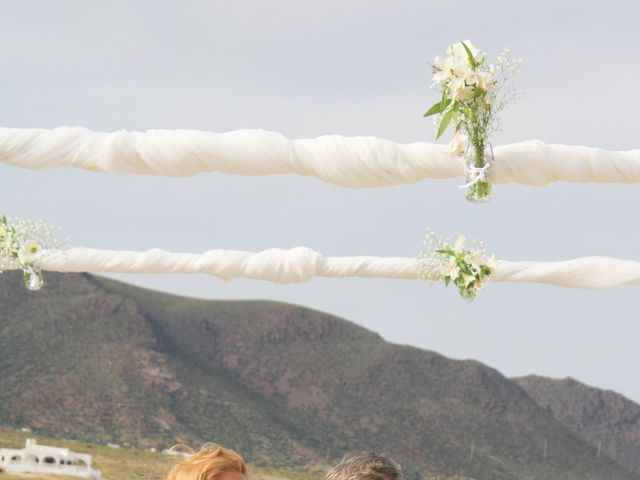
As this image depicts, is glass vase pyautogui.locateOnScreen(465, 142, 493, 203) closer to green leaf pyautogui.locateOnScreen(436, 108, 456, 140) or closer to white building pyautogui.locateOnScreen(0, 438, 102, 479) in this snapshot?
green leaf pyautogui.locateOnScreen(436, 108, 456, 140)

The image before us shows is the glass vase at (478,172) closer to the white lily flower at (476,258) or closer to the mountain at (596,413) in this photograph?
the white lily flower at (476,258)

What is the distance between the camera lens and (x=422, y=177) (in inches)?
184

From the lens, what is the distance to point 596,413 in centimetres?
5284

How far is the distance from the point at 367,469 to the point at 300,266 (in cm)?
462

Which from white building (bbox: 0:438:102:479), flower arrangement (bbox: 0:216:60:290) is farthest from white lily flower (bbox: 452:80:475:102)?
white building (bbox: 0:438:102:479)

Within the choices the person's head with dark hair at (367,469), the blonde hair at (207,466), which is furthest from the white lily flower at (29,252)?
the person's head with dark hair at (367,469)

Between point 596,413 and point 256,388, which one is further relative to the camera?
point 596,413

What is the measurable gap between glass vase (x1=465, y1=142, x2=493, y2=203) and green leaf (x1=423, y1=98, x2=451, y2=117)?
0.19m

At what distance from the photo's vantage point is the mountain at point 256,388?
103 ft

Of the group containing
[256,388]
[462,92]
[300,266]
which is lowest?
[256,388]

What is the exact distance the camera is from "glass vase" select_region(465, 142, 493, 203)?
4.50m

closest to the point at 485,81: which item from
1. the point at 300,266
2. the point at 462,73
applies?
the point at 462,73

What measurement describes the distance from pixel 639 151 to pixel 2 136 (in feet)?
8.98

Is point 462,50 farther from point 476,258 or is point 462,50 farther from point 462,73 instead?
point 476,258
